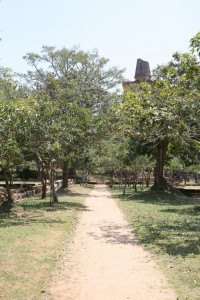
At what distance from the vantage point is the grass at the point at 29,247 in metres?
7.09

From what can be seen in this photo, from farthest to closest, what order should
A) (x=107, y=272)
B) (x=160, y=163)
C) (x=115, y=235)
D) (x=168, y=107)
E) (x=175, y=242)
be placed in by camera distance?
(x=160, y=163) → (x=115, y=235) → (x=168, y=107) → (x=175, y=242) → (x=107, y=272)

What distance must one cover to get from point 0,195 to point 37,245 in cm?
1197

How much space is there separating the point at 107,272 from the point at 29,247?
9.90 ft

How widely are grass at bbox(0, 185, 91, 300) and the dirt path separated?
0.34m

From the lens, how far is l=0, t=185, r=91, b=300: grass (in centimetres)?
709

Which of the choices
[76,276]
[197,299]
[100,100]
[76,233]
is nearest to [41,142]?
[76,233]

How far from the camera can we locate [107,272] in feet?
26.7

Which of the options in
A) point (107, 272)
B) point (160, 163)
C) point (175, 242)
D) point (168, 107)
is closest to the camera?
point (107, 272)

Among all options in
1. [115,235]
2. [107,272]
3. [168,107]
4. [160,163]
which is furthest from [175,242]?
[160,163]

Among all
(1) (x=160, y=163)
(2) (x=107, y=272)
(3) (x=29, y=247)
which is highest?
(1) (x=160, y=163)

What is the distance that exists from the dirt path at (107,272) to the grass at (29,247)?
0.34 m

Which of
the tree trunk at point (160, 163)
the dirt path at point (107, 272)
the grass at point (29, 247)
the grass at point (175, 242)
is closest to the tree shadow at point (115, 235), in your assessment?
the dirt path at point (107, 272)

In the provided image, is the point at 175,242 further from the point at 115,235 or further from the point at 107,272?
the point at 107,272

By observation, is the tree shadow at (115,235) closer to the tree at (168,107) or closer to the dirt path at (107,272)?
the dirt path at (107,272)
